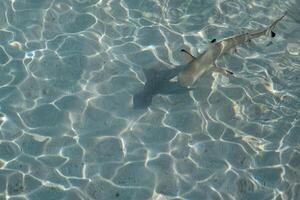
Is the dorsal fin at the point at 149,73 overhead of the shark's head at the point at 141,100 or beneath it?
overhead

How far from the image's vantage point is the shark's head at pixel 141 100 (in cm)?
811

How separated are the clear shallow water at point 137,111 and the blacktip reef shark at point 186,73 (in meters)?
0.16

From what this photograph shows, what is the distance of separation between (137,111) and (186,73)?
41.0 inches

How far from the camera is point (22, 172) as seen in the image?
23.2 feet

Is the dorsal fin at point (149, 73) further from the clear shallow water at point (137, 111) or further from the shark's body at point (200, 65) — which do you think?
the shark's body at point (200, 65)

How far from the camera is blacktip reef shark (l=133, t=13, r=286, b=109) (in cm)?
778

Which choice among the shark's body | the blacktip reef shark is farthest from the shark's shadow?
the shark's body

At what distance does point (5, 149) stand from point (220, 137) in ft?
11.0

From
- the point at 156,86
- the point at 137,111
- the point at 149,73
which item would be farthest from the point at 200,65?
the point at 137,111

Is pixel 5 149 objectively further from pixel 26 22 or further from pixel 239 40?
pixel 239 40

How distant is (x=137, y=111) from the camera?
316 inches

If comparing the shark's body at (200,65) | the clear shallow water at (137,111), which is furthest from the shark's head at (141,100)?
the shark's body at (200,65)

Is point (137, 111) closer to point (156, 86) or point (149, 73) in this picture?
point (156, 86)

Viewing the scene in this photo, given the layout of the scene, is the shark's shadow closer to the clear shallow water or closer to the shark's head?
the shark's head
